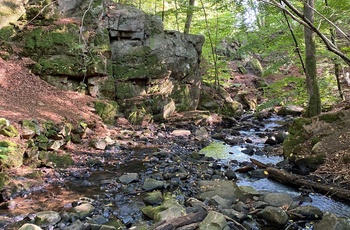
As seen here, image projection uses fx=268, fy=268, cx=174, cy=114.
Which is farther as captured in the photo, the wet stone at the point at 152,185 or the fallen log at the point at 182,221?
the wet stone at the point at 152,185

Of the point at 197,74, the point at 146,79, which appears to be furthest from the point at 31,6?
the point at 197,74

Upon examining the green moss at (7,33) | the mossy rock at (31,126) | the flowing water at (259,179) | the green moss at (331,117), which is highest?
the green moss at (7,33)

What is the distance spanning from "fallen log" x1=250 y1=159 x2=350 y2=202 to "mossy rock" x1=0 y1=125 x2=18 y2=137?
6.20 metres

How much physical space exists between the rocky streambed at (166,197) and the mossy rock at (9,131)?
1.17 m

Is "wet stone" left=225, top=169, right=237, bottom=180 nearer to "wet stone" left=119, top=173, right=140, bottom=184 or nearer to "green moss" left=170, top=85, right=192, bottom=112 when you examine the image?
"wet stone" left=119, top=173, right=140, bottom=184

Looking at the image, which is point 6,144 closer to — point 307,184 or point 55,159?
point 55,159

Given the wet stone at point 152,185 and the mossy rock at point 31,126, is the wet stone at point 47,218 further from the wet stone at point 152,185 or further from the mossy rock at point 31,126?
the mossy rock at point 31,126

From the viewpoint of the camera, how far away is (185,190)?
5781 millimetres

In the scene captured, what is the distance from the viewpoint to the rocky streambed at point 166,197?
4.20 m

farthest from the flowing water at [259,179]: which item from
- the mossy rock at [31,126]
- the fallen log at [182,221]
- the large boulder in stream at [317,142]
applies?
the mossy rock at [31,126]

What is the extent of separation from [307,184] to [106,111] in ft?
27.3

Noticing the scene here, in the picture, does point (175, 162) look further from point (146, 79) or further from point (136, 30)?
point (136, 30)

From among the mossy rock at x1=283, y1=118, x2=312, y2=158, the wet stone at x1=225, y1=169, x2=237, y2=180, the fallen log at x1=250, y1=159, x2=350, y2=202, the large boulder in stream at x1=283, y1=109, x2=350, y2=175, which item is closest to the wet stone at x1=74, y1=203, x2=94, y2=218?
the wet stone at x1=225, y1=169, x2=237, y2=180

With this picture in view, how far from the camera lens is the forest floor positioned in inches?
248
